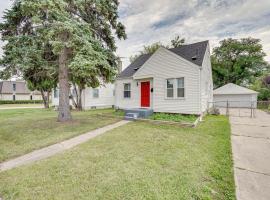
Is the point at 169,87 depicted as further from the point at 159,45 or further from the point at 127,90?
the point at 159,45

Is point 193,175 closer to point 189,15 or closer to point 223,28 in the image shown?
point 189,15

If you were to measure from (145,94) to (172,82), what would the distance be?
240 cm

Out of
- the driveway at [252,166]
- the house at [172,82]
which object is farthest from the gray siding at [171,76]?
the driveway at [252,166]

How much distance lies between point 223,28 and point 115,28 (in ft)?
36.6

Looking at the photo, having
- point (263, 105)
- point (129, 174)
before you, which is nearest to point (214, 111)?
point (129, 174)

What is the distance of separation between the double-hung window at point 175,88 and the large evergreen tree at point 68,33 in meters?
3.85

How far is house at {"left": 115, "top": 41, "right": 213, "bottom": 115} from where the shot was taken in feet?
32.0

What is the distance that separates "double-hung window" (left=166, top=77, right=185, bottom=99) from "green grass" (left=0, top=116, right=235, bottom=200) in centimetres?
535

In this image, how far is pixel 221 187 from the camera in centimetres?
294

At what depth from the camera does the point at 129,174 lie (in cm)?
331

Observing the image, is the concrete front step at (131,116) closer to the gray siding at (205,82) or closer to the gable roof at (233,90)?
the gray siding at (205,82)

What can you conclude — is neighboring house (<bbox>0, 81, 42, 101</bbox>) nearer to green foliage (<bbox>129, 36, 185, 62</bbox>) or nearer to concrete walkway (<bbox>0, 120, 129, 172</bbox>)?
green foliage (<bbox>129, 36, 185, 62</bbox>)

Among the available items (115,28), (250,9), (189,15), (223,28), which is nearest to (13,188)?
(115,28)

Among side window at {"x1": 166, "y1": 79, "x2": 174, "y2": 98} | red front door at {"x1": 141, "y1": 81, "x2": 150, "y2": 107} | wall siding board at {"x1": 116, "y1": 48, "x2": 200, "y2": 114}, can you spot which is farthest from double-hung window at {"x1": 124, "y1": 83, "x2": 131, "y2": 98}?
side window at {"x1": 166, "y1": 79, "x2": 174, "y2": 98}
